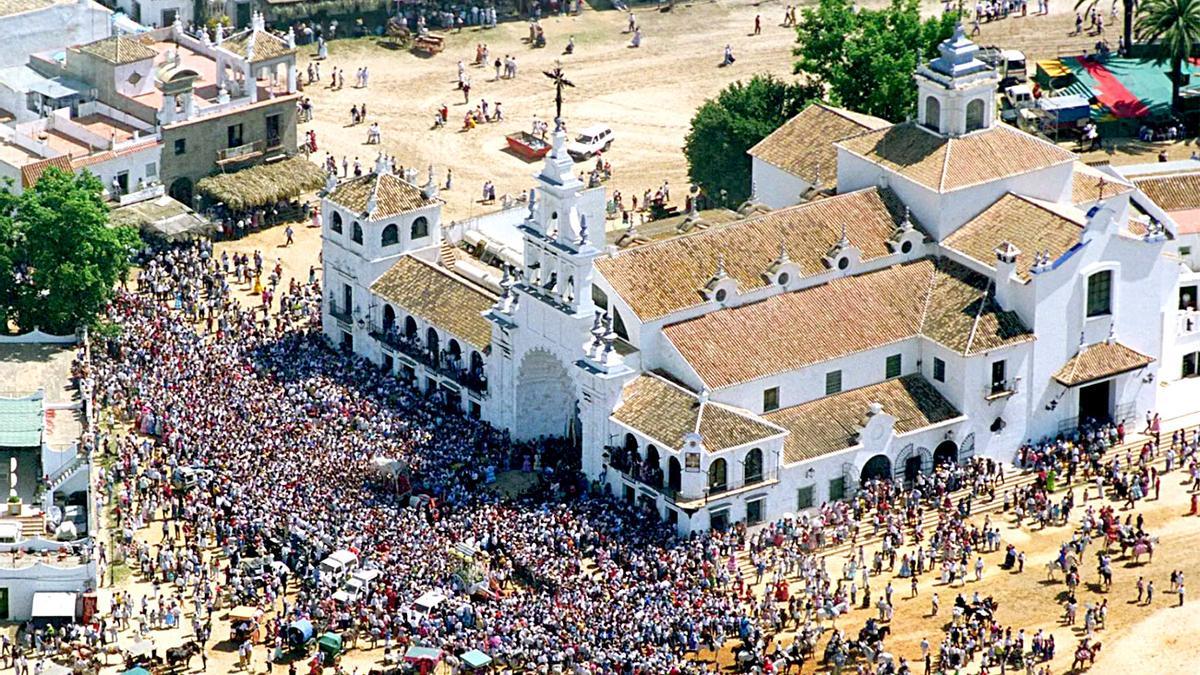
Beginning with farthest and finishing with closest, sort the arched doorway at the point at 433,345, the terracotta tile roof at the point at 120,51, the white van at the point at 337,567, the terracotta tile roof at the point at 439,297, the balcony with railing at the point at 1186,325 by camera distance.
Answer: the terracotta tile roof at the point at 120,51, the balcony with railing at the point at 1186,325, the arched doorway at the point at 433,345, the terracotta tile roof at the point at 439,297, the white van at the point at 337,567

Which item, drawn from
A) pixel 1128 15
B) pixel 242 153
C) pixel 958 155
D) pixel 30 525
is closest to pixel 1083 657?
pixel 958 155

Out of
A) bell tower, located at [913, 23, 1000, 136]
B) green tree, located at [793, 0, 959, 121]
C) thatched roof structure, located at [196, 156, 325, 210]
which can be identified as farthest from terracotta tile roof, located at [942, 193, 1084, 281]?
thatched roof structure, located at [196, 156, 325, 210]

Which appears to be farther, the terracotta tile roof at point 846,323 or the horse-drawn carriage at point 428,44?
the horse-drawn carriage at point 428,44

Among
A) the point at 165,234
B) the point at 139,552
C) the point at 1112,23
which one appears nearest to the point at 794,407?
the point at 139,552

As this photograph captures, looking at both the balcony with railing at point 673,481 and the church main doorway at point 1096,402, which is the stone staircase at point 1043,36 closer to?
the church main doorway at point 1096,402

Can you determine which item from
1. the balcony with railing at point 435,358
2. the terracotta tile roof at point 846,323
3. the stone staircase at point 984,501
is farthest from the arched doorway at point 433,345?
the stone staircase at point 984,501

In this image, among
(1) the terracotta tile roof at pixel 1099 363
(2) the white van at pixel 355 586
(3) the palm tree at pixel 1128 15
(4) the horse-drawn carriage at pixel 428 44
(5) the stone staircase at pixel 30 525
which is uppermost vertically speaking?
(3) the palm tree at pixel 1128 15

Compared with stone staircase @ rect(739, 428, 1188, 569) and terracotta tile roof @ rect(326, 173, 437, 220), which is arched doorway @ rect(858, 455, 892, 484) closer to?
stone staircase @ rect(739, 428, 1188, 569)

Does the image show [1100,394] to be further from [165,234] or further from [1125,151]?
[165,234]
